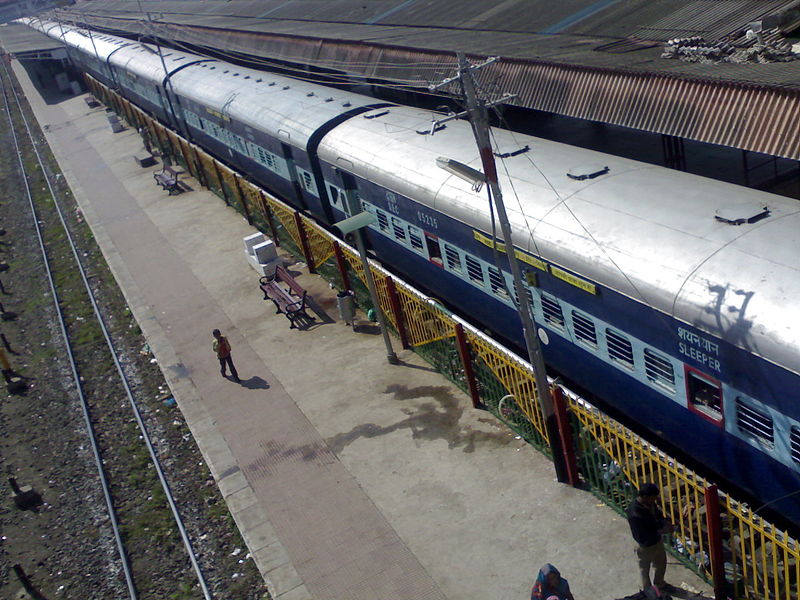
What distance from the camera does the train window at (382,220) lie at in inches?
621

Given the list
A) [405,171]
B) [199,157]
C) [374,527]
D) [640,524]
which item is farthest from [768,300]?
[199,157]

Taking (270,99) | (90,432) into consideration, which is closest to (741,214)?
(90,432)

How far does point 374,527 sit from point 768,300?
5.88 metres

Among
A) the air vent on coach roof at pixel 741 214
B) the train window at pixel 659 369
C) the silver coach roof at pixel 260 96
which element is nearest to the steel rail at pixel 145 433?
the train window at pixel 659 369

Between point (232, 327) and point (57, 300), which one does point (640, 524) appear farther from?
point (57, 300)

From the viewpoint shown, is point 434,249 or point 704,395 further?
point 434,249

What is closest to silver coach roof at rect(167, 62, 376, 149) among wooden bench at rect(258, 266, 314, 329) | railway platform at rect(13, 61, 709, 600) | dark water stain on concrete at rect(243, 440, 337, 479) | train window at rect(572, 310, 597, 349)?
wooden bench at rect(258, 266, 314, 329)

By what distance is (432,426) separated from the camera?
12586mm

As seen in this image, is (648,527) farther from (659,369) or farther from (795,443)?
(659,369)

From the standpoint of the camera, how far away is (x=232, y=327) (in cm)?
1756

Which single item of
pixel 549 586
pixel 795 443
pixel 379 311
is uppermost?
pixel 795 443

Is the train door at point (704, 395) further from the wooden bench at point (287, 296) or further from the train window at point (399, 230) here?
the wooden bench at point (287, 296)

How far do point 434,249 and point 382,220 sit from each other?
7.26 ft

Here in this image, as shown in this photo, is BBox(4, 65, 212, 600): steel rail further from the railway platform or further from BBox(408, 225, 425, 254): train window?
BBox(408, 225, 425, 254): train window
